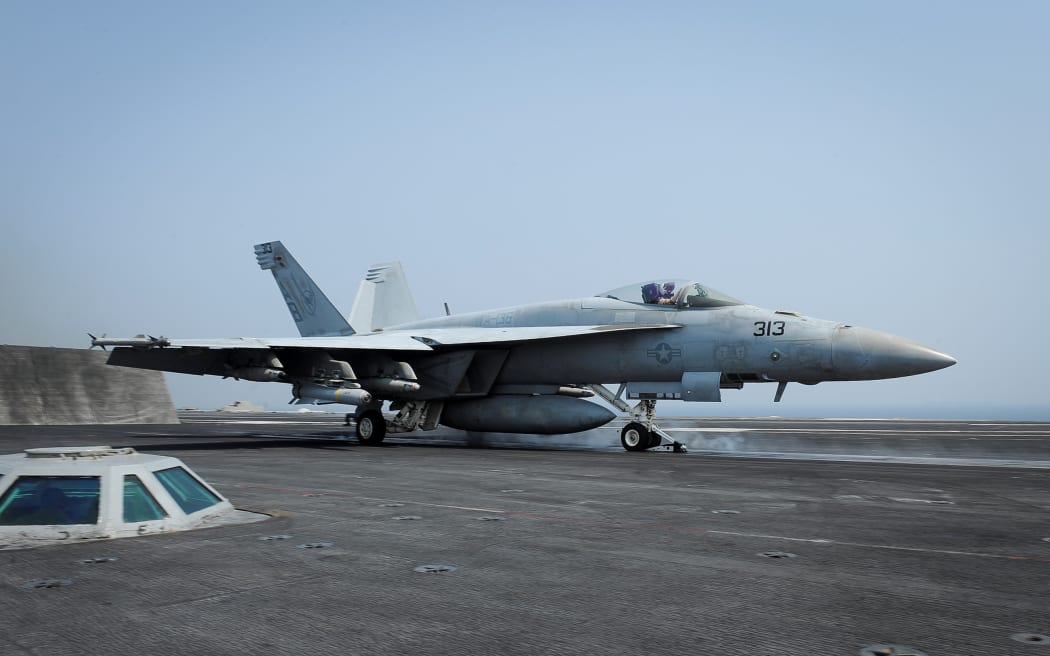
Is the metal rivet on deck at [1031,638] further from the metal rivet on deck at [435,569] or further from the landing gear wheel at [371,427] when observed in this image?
the landing gear wheel at [371,427]

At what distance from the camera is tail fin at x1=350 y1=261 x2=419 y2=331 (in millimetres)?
30000

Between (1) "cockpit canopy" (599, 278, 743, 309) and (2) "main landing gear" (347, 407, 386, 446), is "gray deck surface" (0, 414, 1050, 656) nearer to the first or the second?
(1) "cockpit canopy" (599, 278, 743, 309)

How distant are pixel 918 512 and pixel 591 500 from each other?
142 inches

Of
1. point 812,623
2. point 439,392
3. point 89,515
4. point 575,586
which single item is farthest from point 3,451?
point 812,623

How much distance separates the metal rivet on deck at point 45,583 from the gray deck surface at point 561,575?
61 mm

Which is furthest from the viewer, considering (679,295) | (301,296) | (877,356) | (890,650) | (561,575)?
(301,296)

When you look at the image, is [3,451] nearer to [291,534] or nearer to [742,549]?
[291,534]

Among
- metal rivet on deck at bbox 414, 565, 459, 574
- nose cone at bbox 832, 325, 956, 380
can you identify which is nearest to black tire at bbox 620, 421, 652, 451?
nose cone at bbox 832, 325, 956, 380

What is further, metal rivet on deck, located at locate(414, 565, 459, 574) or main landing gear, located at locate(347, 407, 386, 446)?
main landing gear, located at locate(347, 407, 386, 446)

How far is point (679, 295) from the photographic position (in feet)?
66.5

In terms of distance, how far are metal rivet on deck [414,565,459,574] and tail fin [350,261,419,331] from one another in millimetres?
24185

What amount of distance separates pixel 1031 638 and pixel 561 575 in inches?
109

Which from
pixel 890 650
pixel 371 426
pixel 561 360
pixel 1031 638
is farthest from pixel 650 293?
pixel 890 650

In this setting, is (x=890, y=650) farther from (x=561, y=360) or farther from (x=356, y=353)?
(x=356, y=353)
